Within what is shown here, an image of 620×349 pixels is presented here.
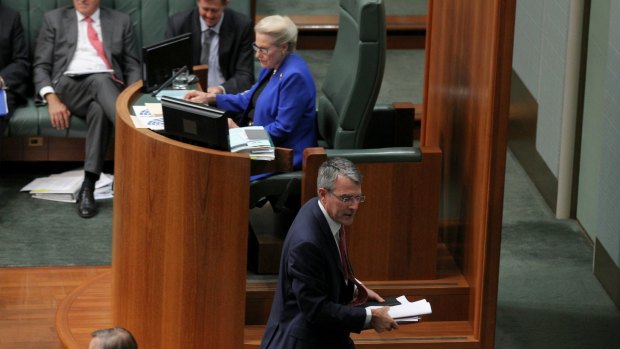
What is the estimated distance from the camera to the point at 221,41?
290 inches

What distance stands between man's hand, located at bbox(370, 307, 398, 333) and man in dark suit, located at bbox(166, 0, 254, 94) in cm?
307

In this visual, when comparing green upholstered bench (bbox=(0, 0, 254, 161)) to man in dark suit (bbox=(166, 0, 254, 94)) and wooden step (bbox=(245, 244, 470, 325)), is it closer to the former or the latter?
man in dark suit (bbox=(166, 0, 254, 94))

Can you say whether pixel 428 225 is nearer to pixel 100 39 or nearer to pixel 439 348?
pixel 439 348

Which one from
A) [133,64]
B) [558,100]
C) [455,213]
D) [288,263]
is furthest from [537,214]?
[288,263]

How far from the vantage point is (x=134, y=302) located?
17.1 ft

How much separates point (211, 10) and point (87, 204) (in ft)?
3.93

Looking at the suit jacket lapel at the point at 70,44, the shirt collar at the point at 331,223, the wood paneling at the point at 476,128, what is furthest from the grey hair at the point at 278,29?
the suit jacket lapel at the point at 70,44

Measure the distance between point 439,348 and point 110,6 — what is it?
3259mm

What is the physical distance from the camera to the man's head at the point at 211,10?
23.7 ft

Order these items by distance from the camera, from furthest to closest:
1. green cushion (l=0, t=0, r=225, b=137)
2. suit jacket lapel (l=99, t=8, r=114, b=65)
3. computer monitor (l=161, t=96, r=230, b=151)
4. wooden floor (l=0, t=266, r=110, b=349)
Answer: green cushion (l=0, t=0, r=225, b=137)
suit jacket lapel (l=99, t=8, r=114, b=65)
wooden floor (l=0, t=266, r=110, b=349)
computer monitor (l=161, t=96, r=230, b=151)

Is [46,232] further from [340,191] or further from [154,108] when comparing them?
[340,191]

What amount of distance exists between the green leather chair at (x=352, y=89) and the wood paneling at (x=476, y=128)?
1.10 feet

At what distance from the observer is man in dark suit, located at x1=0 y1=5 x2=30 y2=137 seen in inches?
289

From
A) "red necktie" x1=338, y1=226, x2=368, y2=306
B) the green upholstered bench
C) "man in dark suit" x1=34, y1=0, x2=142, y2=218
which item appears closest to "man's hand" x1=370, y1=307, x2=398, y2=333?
"red necktie" x1=338, y1=226, x2=368, y2=306
